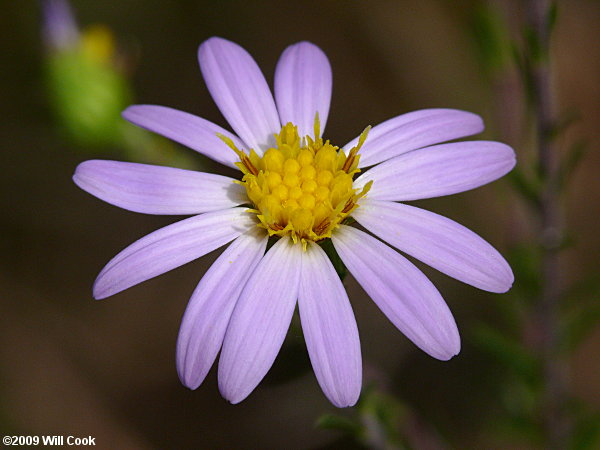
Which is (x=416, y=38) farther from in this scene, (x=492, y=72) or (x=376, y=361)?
(x=376, y=361)

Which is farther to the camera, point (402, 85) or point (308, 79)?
point (402, 85)

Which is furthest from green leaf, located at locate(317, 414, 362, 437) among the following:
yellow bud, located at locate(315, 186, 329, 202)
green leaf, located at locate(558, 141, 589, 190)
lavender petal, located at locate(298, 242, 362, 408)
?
green leaf, located at locate(558, 141, 589, 190)

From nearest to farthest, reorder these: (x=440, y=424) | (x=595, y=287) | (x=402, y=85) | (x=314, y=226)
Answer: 1. (x=314, y=226)
2. (x=595, y=287)
3. (x=440, y=424)
4. (x=402, y=85)

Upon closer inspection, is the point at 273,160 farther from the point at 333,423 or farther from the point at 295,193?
the point at 333,423

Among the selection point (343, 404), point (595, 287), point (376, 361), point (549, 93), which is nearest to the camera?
point (343, 404)

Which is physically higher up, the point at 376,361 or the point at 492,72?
the point at 492,72

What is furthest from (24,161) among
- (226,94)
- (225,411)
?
(226,94)

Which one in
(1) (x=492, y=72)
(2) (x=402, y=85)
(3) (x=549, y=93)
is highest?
(2) (x=402, y=85)
